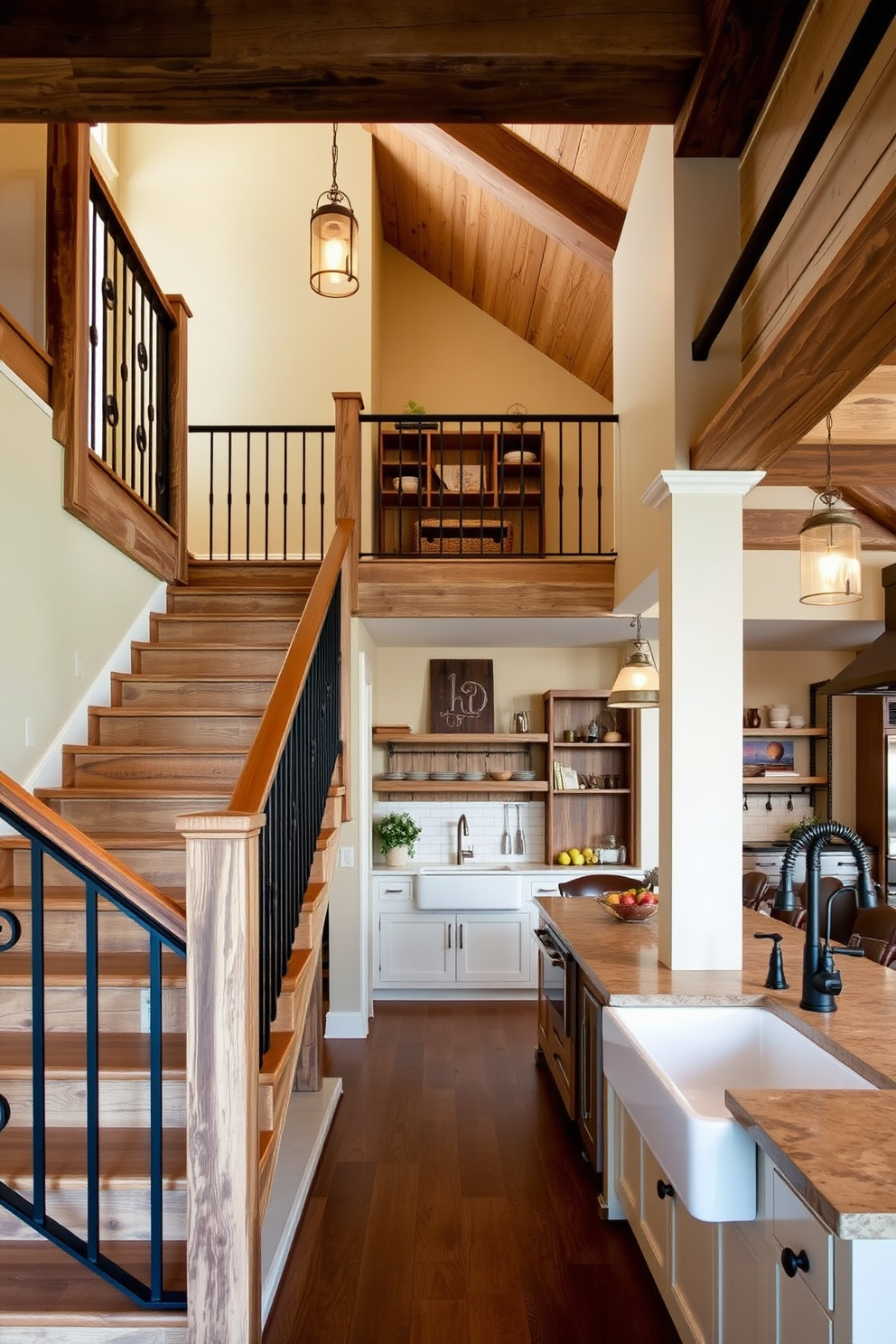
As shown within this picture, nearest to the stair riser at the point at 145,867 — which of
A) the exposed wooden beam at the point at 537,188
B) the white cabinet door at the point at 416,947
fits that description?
the white cabinet door at the point at 416,947

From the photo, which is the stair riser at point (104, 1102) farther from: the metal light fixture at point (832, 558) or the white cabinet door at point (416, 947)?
the white cabinet door at point (416, 947)

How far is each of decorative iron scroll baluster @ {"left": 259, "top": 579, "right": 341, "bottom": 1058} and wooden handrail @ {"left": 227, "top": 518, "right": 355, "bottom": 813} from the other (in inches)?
3.6

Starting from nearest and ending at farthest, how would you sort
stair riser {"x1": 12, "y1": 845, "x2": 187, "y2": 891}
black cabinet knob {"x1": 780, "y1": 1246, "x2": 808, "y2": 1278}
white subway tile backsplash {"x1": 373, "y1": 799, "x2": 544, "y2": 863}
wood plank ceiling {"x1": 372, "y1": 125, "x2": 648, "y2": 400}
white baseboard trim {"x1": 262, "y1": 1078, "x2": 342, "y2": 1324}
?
black cabinet knob {"x1": 780, "y1": 1246, "x2": 808, "y2": 1278}, white baseboard trim {"x1": 262, "y1": 1078, "x2": 342, "y2": 1324}, stair riser {"x1": 12, "y1": 845, "x2": 187, "y2": 891}, wood plank ceiling {"x1": 372, "y1": 125, "x2": 648, "y2": 400}, white subway tile backsplash {"x1": 373, "y1": 799, "x2": 544, "y2": 863}

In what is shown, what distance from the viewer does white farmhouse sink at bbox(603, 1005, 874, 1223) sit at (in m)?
1.86

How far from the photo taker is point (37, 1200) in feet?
6.66

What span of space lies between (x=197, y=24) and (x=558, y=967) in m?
3.66

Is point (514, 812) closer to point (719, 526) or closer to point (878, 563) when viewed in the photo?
point (878, 563)

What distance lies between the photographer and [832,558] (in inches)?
105

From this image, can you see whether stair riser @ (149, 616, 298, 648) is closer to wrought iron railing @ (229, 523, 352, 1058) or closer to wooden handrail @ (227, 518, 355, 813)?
wrought iron railing @ (229, 523, 352, 1058)

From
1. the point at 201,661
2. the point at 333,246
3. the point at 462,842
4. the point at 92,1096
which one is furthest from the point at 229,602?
the point at 92,1096

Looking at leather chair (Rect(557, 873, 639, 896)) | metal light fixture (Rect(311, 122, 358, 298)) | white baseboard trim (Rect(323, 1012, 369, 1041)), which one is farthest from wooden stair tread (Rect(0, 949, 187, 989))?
metal light fixture (Rect(311, 122, 358, 298))

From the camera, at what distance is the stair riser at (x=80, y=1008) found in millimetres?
2654

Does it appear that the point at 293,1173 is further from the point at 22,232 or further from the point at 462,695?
the point at 462,695

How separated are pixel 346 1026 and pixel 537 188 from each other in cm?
515
